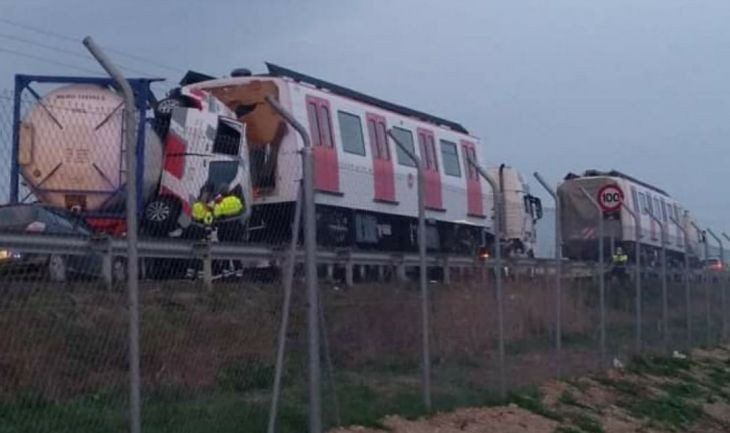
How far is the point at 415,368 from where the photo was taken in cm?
1380

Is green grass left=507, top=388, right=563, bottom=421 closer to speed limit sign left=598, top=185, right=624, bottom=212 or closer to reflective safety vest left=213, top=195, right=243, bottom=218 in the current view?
reflective safety vest left=213, top=195, right=243, bottom=218

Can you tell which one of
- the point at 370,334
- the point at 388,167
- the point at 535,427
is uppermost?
the point at 388,167

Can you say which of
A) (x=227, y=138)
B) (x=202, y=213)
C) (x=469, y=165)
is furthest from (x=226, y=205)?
(x=469, y=165)

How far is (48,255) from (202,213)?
3.69 metres

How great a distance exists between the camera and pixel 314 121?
22.6 meters

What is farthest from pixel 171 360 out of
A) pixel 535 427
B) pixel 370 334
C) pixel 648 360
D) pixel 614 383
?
pixel 648 360

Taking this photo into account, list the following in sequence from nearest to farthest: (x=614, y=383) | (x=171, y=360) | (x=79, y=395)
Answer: (x=79, y=395) → (x=171, y=360) → (x=614, y=383)

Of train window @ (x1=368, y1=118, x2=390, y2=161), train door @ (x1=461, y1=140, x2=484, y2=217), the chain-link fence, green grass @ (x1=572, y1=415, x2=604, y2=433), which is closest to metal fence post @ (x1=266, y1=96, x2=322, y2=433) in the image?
the chain-link fence

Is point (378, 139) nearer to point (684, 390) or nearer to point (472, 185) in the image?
point (472, 185)

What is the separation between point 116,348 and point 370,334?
4.00 m

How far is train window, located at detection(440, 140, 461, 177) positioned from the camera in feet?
89.7

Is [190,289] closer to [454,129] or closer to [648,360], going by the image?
[648,360]

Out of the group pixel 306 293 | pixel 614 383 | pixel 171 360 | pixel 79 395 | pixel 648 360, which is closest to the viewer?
pixel 79 395

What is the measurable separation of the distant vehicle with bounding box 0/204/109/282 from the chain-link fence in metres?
0.01
